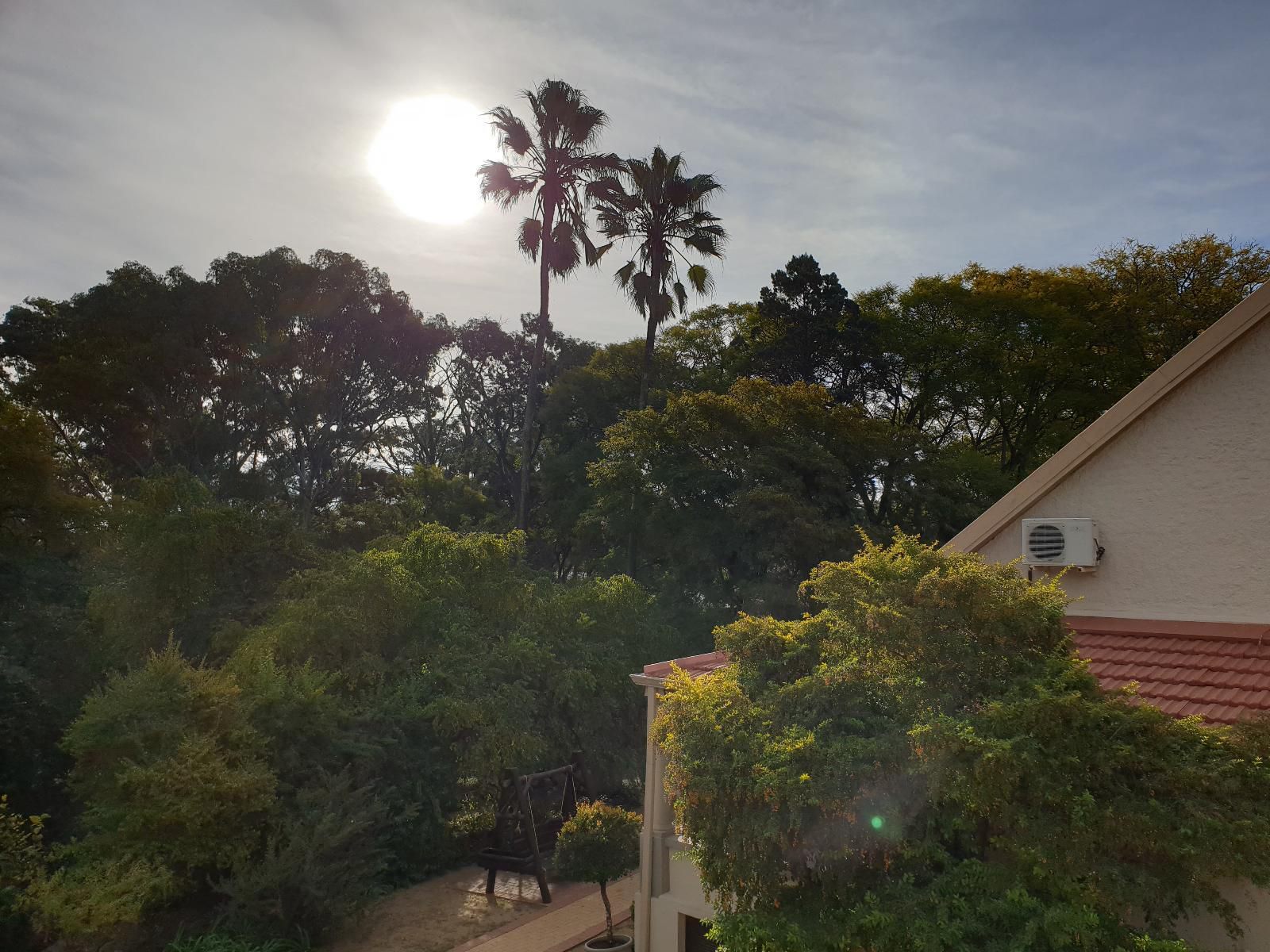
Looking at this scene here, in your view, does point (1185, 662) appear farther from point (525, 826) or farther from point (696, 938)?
point (525, 826)

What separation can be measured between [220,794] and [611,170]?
19.2 m

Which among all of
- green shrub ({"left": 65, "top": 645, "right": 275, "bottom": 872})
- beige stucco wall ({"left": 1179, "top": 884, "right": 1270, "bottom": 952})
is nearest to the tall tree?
green shrub ({"left": 65, "top": 645, "right": 275, "bottom": 872})

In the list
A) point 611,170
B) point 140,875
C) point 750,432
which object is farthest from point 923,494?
point 140,875

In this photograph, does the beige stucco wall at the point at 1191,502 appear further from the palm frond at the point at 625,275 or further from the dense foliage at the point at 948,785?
the palm frond at the point at 625,275

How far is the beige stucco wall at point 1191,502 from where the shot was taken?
26.7 feet

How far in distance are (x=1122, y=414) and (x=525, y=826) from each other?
10.1 metres

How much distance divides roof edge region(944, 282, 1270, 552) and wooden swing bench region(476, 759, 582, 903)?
25.9ft

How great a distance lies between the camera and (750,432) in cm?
2177

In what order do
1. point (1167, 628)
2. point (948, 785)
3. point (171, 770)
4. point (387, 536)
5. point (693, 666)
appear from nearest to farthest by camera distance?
1. point (948, 785)
2. point (1167, 628)
3. point (693, 666)
4. point (171, 770)
5. point (387, 536)

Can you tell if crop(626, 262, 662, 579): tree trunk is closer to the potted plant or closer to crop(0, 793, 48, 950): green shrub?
the potted plant

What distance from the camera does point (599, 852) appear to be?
11.3 m

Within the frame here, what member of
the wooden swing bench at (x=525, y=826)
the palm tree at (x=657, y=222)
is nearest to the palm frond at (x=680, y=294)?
the palm tree at (x=657, y=222)

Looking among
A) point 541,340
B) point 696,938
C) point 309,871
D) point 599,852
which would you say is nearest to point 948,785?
point 696,938

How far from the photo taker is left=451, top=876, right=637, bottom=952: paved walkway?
11.8 metres
